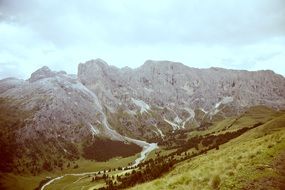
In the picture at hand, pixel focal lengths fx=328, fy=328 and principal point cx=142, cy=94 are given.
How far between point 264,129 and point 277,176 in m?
76.3

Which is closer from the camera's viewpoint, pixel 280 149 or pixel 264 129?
pixel 280 149

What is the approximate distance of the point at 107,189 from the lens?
488ft

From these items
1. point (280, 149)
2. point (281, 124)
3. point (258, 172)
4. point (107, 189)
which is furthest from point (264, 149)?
point (107, 189)

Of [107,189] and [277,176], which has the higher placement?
[277,176]

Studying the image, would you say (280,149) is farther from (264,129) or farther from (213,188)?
(264,129)

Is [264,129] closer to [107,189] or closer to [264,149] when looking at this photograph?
[264,149]

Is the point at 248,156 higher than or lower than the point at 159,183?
higher

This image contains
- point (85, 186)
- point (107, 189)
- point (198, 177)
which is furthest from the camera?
point (85, 186)

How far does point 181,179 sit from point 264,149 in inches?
382

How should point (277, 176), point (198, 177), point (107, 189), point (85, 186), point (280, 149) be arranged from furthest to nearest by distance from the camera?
point (85, 186), point (107, 189), point (280, 149), point (198, 177), point (277, 176)

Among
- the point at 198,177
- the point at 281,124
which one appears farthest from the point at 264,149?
the point at 281,124

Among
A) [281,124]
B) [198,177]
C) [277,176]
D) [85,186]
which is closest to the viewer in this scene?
[277,176]

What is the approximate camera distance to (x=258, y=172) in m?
27.4

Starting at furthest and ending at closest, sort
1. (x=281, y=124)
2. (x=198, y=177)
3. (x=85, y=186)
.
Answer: (x=85, y=186), (x=281, y=124), (x=198, y=177)
